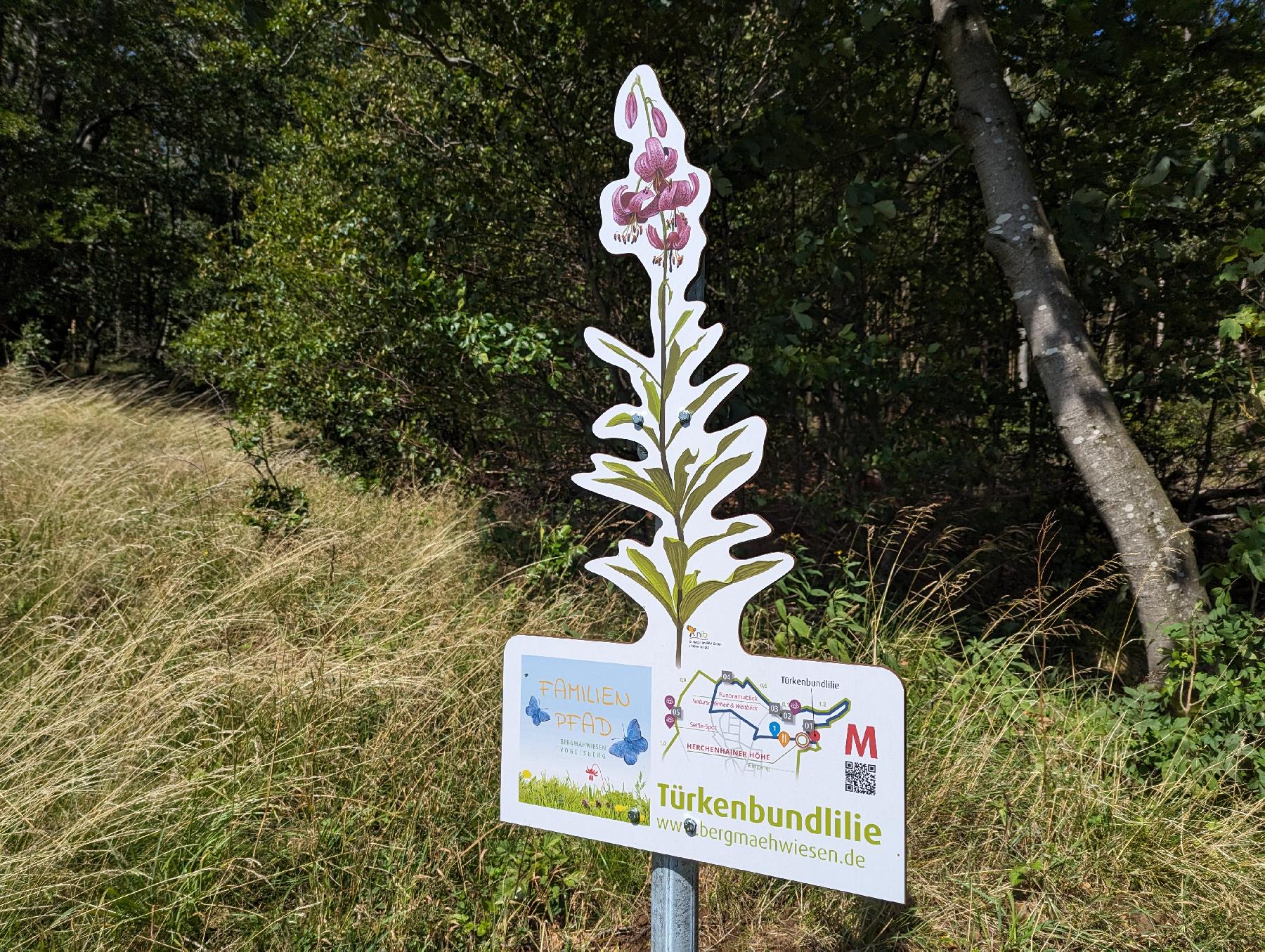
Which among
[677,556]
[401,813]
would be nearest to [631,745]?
[677,556]

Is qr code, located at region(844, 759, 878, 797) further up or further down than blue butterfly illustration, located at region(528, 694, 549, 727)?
further down

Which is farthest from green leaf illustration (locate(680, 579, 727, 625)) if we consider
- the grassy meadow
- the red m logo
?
the grassy meadow

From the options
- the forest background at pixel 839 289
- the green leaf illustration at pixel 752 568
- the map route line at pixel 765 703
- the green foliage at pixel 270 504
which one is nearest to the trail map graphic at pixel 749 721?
the map route line at pixel 765 703

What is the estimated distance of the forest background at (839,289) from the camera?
3.89 meters

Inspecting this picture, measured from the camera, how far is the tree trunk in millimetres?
3469

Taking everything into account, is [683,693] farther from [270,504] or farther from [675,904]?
[270,504]

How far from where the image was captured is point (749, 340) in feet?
14.5

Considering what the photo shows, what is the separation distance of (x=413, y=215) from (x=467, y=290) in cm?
56

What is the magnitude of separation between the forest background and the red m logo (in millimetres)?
1727

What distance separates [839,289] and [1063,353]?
5.63 ft

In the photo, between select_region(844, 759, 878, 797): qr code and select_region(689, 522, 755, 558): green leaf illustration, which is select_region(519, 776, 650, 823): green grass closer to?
select_region(844, 759, 878, 797): qr code

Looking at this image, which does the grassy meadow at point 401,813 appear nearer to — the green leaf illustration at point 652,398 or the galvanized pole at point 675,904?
the galvanized pole at point 675,904

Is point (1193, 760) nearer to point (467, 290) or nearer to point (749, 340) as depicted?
point (749, 340)

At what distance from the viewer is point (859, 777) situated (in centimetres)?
170
